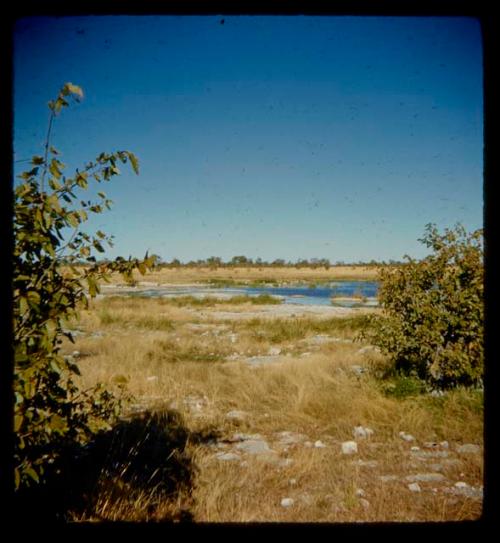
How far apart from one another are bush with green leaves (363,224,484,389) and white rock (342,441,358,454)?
209cm

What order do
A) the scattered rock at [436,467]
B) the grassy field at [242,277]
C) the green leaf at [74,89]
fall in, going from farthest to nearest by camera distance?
the grassy field at [242,277] → the scattered rock at [436,467] → the green leaf at [74,89]

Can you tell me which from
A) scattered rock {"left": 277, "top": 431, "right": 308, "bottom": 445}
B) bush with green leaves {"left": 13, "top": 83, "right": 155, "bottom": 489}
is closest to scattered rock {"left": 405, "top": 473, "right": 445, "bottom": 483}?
scattered rock {"left": 277, "top": 431, "right": 308, "bottom": 445}

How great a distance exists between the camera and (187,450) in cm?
378

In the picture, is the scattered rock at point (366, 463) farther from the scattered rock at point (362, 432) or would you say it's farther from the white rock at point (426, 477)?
the scattered rock at point (362, 432)

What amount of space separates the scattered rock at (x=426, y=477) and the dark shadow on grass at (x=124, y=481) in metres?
1.96

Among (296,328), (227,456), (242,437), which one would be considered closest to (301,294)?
(296,328)

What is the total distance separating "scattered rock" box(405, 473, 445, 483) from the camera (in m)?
3.24

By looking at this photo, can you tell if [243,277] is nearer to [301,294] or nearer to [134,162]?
[301,294]

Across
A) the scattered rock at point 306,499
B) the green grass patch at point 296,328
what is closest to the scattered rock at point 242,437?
the scattered rock at point 306,499

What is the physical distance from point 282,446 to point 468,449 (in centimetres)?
194

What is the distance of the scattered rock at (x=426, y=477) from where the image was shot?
3244mm

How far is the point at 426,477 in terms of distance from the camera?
3285 mm

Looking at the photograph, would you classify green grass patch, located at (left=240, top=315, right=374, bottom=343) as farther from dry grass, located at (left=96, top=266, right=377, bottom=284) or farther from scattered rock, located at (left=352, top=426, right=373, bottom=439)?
dry grass, located at (left=96, top=266, right=377, bottom=284)

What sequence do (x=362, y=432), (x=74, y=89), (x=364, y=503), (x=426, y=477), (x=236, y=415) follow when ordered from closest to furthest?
(x=74, y=89)
(x=364, y=503)
(x=426, y=477)
(x=362, y=432)
(x=236, y=415)
